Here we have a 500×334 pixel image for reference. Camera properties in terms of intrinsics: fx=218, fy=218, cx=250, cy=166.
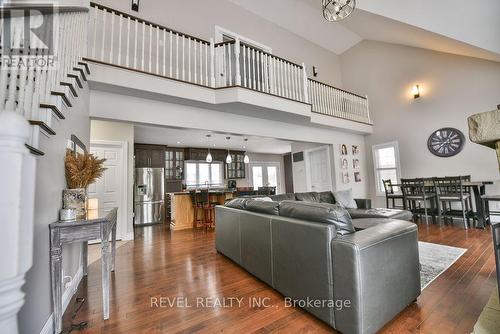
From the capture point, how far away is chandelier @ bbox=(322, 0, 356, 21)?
11.0 feet

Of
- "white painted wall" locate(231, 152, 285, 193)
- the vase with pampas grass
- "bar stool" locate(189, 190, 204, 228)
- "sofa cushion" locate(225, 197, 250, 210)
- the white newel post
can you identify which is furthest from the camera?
"white painted wall" locate(231, 152, 285, 193)

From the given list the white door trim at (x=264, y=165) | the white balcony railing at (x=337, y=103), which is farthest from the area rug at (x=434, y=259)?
the white door trim at (x=264, y=165)

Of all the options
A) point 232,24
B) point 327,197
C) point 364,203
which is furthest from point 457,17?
point 232,24

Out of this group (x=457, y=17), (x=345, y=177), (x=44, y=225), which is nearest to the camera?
(x=44, y=225)

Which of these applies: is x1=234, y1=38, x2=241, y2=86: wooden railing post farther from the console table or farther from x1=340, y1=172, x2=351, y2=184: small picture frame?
x1=340, y1=172, x2=351, y2=184: small picture frame

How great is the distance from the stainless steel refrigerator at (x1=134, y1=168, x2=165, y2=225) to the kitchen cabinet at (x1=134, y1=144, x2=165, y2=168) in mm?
967

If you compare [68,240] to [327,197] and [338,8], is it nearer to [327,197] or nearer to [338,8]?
[327,197]

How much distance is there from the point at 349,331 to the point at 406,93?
6666 millimetres

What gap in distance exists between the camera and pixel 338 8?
3.40 meters

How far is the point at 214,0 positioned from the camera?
17.7 feet

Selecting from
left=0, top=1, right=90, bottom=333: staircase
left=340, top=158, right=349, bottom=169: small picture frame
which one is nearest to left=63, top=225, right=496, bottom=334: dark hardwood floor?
→ left=0, top=1, right=90, bottom=333: staircase

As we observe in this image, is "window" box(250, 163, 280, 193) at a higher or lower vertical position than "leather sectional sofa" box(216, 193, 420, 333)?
higher

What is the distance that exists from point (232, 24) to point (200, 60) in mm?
2535

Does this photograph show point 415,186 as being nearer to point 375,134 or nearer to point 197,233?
point 375,134
